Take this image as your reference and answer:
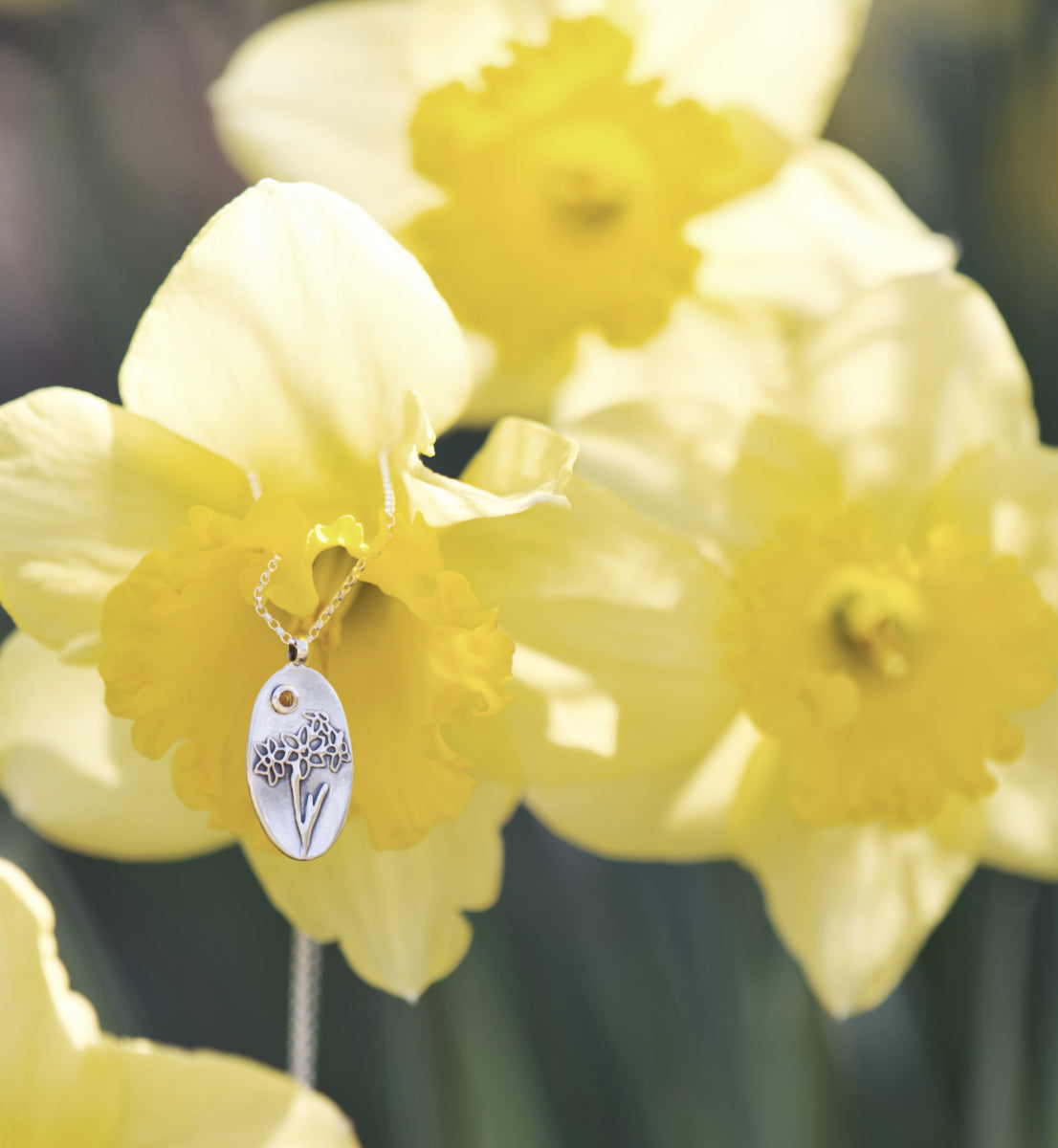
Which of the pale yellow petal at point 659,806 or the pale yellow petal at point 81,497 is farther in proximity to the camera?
the pale yellow petal at point 659,806

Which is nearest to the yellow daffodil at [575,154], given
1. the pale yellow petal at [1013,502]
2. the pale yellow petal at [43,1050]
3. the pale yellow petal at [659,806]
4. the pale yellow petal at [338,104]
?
the pale yellow petal at [338,104]

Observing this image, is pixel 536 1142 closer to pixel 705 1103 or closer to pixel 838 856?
pixel 705 1103

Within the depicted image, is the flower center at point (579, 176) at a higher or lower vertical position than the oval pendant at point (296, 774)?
higher

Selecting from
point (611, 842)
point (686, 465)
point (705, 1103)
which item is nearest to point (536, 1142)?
point (705, 1103)

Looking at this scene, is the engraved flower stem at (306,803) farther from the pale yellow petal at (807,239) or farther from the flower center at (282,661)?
the pale yellow petal at (807,239)

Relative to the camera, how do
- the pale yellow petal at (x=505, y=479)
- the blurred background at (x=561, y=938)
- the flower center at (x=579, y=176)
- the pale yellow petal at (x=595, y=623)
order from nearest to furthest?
the pale yellow petal at (x=505, y=479)
the pale yellow petal at (x=595, y=623)
the flower center at (x=579, y=176)
the blurred background at (x=561, y=938)

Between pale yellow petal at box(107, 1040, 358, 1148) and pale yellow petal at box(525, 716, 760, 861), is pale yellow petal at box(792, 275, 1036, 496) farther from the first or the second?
pale yellow petal at box(107, 1040, 358, 1148)
